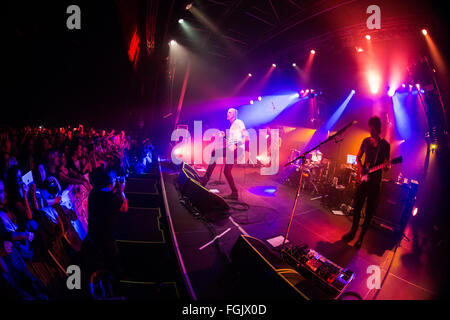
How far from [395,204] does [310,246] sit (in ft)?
8.15

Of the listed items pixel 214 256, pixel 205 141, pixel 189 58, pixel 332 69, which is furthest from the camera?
pixel 205 141

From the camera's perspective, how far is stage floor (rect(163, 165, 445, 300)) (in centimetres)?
208

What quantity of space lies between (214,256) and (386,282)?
2.20m

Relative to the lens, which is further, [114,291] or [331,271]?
[331,271]

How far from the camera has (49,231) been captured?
2.17 m

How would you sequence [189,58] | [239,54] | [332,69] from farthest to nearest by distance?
1. [189,58]
2. [239,54]
3. [332,69]

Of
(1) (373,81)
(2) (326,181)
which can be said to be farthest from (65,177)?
(1) (373,81)

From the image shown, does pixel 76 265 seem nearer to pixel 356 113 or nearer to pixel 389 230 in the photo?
pixel 389 230

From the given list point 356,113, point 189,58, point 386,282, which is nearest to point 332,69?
point 356,113

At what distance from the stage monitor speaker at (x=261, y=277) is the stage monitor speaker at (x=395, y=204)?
Result: 3.38 m

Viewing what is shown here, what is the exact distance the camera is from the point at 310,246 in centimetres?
290

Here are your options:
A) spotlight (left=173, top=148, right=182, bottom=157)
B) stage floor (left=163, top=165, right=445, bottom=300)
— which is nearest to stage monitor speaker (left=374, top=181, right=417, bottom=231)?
stage floor (left=163, top=165, right=445, bottom=300)

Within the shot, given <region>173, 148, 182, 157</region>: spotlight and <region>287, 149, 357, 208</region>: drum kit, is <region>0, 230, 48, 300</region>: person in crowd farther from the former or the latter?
<region>173, 148, 182, 157</region>: spotlight

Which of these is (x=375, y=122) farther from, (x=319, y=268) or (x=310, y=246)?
(x=319, y=268)
